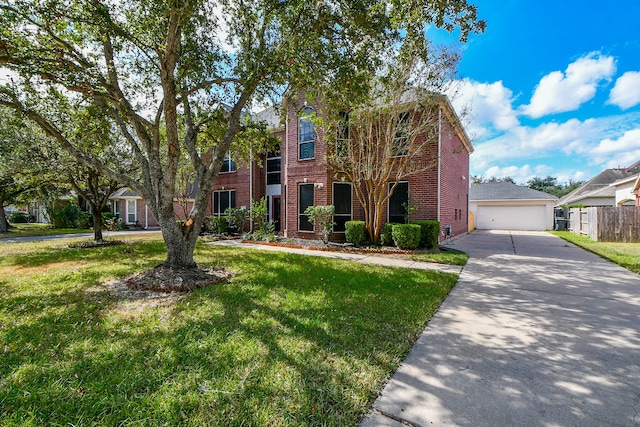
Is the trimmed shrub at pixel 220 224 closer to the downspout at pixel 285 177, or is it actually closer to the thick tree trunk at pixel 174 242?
the downspout at pixel 285 177

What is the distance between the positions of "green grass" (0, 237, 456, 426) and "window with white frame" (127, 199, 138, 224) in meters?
19.4

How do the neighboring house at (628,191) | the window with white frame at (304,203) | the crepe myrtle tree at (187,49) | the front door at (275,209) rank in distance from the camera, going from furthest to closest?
1. the front door at (275,209)
2. the neighboring house at (628,191)
3. the window with white frame at (304,203)
4. the crepe myrtle tree at (187,49)

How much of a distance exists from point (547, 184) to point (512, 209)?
54169mm

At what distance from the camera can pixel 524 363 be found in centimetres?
268

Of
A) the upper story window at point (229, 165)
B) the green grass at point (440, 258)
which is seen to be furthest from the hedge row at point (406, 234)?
the upper story window at point (229, 165)

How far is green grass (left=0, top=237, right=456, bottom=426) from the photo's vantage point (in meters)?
2.00

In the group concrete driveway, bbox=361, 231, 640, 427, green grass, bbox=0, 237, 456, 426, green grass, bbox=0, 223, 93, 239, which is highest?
green grass, bbox=0, 223, 93, 239

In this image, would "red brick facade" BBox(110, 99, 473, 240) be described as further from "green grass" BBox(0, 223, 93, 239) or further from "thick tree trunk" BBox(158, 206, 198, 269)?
"green grass" BBox(0, 223, 93, 239)

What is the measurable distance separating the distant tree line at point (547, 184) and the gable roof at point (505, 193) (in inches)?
1229

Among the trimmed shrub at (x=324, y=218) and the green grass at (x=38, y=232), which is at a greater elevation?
the trimmed shrub at (x=324, y=218)

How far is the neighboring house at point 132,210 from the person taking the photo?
22.3 m

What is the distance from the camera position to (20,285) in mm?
5246

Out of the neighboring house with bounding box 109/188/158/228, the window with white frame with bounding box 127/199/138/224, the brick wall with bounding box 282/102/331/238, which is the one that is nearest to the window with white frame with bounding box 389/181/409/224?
the brick wall with bounding box 282/102/331/238

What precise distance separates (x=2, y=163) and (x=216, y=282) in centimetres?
1120
